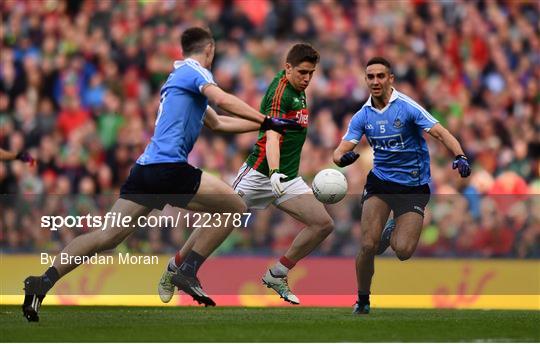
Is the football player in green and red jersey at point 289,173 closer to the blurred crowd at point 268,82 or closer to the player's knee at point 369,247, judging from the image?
the player's knee at point 369,247

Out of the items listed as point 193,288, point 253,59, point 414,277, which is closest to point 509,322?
point 193,288

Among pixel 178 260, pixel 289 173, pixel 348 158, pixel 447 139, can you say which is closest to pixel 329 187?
pixel 348 158

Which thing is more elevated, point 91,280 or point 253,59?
point 253,59

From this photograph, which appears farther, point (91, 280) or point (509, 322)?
point (91, 280)

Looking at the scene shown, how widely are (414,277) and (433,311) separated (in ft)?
8.86

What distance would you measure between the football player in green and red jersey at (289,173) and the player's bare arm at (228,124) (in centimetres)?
84

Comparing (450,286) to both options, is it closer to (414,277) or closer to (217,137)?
(414,277)

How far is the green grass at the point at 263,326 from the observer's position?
34.9ft

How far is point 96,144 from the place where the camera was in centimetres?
1995

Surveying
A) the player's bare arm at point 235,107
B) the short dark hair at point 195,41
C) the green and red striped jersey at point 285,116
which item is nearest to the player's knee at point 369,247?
the green and red striped jersey at point 285,116

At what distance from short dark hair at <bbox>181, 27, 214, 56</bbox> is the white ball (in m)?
2.03

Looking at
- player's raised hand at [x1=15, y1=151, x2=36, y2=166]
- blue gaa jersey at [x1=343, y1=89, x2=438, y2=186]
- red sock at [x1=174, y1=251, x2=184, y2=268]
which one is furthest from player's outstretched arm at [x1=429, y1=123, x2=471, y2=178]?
player's raised hand at [x1=15, y1=151, x2=36, y2=166]

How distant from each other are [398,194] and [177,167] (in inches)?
105

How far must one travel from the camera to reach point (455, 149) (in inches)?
508
